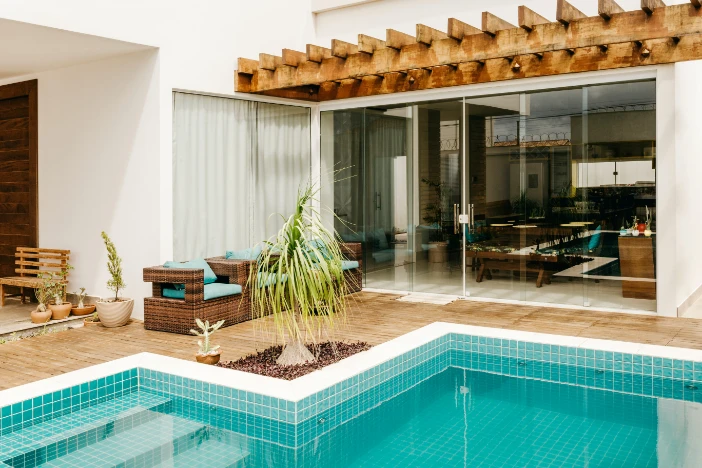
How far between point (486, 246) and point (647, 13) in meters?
3.59

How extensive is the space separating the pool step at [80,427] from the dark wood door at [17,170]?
516 centimetres

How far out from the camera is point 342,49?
767 centimetres

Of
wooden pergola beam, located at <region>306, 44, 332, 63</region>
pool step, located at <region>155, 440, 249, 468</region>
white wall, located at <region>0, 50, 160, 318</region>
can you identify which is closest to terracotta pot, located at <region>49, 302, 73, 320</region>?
white wall, located at <region>0, 50, 160, 318</region>

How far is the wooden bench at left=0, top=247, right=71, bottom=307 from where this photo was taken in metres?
8.36

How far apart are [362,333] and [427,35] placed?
10.2 ft

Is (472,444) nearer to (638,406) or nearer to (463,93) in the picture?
(638,406)

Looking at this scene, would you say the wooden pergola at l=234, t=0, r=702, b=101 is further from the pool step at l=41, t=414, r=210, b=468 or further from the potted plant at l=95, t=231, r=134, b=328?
the pool step at l=41, t=414, r=210, b=468

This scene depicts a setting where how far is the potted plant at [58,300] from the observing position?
7.66 metres


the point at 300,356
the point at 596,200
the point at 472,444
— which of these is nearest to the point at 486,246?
the point at 596,200

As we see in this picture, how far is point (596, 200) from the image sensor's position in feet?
26.0

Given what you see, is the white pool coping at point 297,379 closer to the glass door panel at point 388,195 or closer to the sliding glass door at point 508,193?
the sliding glass door at point 508,193

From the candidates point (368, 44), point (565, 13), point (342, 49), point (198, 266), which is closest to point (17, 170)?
point (198, 266)

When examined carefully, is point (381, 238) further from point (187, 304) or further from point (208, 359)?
point (208, 359)

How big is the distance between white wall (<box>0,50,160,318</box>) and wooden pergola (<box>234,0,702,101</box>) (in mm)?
1407
